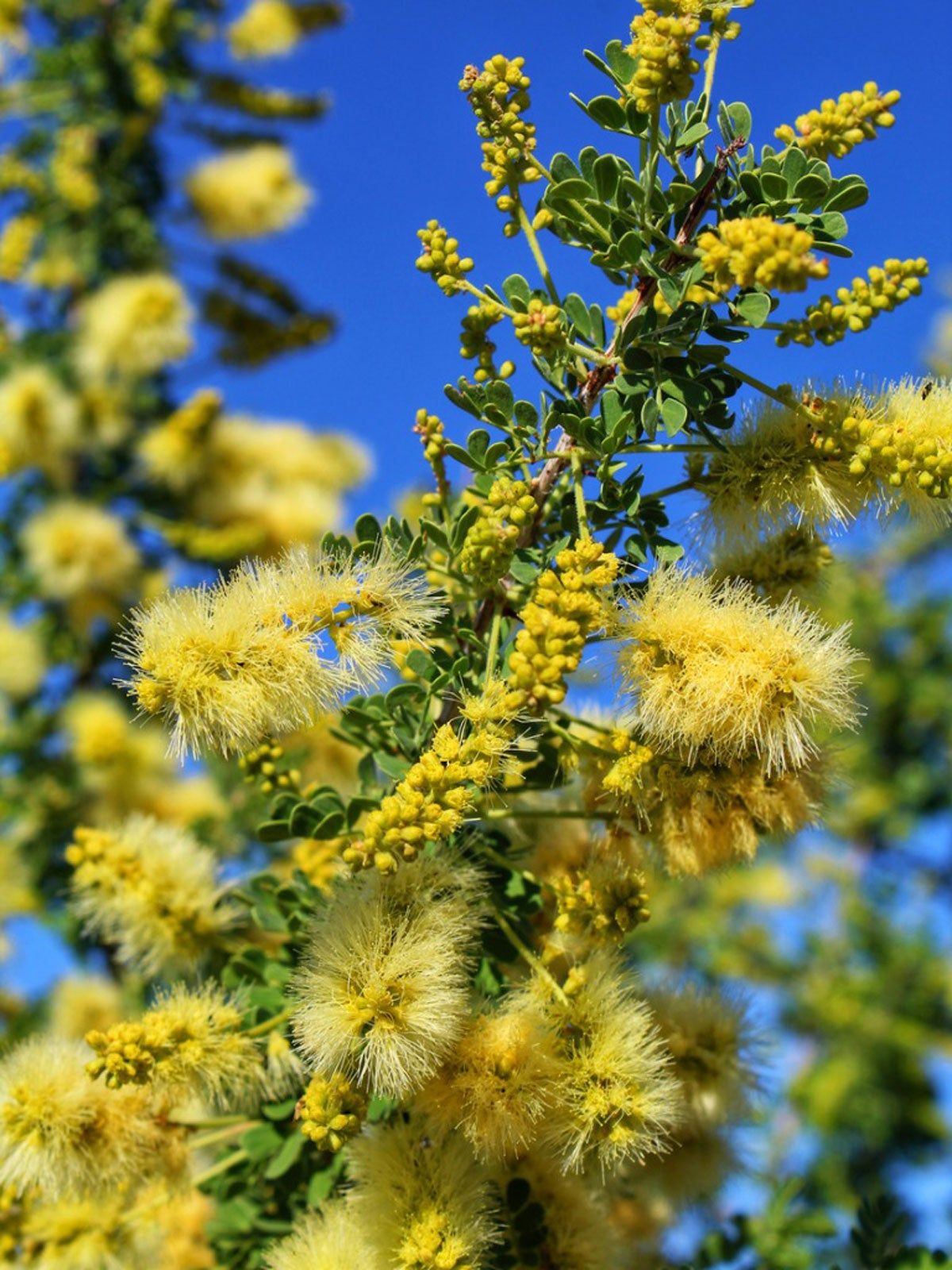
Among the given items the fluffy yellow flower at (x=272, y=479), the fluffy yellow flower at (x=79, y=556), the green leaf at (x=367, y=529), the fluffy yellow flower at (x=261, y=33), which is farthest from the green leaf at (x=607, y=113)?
the fluffy yellow flower at (x=261, y=33)

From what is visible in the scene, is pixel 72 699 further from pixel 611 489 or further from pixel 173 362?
pixel 611 489

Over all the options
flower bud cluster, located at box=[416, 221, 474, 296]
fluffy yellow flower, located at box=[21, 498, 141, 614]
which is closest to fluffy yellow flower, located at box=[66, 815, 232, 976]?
flower bud cluster, located at box=[416, 221, 474, 296]

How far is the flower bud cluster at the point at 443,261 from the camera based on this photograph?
137 cm

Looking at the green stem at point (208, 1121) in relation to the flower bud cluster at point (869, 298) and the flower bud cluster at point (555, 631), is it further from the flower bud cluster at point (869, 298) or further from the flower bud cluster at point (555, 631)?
the flower bud cluster at point (869, 298)

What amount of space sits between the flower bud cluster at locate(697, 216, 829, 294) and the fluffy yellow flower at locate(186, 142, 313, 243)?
5.22 metres

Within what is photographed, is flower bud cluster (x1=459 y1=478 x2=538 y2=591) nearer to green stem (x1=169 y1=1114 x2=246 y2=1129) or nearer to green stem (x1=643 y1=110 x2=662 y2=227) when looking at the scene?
A: green stem (x1=643 y1=110 x2=662 y2=227)

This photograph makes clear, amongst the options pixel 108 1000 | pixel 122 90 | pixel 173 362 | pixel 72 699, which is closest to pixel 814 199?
pixel 108 1000

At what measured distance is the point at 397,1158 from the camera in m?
1.28

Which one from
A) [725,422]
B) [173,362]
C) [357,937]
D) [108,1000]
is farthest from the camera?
[173,362]

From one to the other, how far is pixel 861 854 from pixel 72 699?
158 inches

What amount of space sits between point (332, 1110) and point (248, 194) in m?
5.50

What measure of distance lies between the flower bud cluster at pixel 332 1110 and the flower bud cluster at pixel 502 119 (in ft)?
3.48

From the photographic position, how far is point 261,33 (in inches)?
239

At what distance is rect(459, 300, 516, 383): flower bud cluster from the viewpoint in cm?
140
